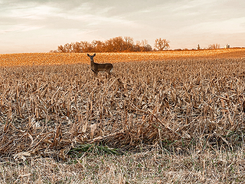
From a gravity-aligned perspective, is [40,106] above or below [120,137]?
above

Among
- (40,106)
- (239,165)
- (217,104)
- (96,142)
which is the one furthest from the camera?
(217,104)

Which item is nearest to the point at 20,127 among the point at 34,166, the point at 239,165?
the point at 34,166

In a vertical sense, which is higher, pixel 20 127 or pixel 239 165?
pixel 20 127

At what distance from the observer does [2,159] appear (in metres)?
2.70

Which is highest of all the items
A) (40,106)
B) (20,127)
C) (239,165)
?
(40,106)

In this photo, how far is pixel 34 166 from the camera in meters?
2.50

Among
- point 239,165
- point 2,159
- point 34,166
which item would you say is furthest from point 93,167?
point 239,165

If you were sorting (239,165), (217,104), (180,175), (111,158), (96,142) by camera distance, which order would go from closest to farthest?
(180,175)
(239,165)
(111,158)
(96,142)
(217,104)

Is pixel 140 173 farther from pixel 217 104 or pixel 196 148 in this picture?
pixel 217 104

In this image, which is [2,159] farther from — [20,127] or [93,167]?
[93,167]

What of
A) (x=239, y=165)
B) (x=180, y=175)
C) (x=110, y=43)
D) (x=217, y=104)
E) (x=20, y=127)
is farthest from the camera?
(x=110, y=43)

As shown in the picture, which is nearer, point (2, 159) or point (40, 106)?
point (2, 159)

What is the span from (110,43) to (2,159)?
51.8 m

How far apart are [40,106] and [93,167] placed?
1.98 meters
